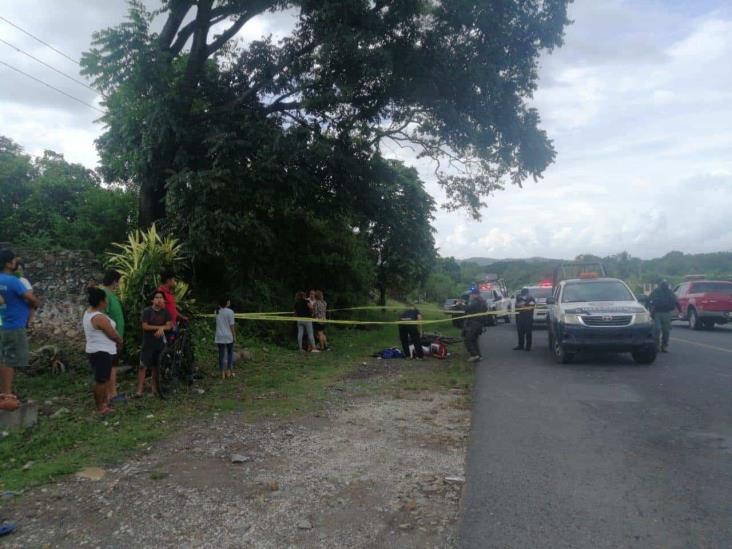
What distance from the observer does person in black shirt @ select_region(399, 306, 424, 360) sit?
563 inches

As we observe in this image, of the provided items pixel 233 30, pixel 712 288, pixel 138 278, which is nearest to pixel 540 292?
pixel 712 288

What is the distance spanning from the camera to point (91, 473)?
18.0 feet

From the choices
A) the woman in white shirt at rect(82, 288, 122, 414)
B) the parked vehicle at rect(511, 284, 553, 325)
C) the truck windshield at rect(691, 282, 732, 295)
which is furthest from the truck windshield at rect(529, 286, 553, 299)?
the woman in white shirt at rect(82, 288, 122, 414)

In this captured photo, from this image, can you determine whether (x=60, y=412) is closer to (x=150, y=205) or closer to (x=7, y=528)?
(x=7, y=528)

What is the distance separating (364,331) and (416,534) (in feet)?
69.0

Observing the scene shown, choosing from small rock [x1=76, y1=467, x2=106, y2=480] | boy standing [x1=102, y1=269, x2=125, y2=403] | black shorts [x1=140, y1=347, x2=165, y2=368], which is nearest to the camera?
small rock [x1=76, y1=467, x2=106, y2=480]

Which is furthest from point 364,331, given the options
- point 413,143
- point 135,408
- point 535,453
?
point 535,453

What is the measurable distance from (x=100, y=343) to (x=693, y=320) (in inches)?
807

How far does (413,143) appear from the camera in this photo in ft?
67.6

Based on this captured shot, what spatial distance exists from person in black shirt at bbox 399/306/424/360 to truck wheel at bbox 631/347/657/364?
4.65 metres

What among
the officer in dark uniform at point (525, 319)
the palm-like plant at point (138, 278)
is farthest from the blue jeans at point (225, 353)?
the officer in dark uniform at point (525, 319)

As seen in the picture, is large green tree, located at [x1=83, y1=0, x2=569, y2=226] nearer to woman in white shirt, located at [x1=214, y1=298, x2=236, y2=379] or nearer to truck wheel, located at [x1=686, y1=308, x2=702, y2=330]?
woman in white shirt, located at [x1=214, y1=298, x2=236, y2=379]

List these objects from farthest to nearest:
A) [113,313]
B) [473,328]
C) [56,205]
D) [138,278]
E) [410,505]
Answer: [56,205], [473,328], [138,278], [113,313], [410,505]

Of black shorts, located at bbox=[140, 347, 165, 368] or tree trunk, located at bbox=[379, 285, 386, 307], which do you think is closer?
black shorts, located at bbox=[140, 347, 165, 368]
